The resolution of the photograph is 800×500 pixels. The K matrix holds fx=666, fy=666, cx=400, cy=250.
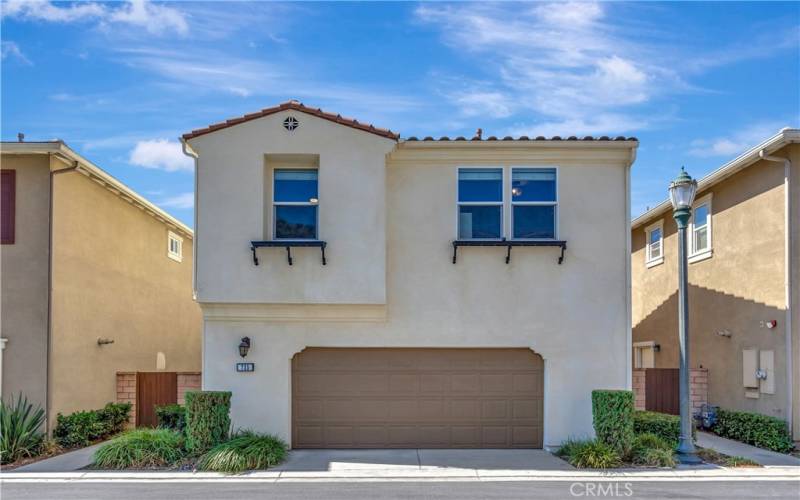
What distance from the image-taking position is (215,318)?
12609mm

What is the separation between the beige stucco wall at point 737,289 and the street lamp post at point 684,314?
3.00m

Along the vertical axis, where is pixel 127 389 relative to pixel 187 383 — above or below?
below

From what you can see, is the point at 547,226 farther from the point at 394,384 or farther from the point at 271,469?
the point at 271,469

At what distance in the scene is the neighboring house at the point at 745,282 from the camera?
508 inches

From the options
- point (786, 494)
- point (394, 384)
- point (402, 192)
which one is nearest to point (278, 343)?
point (394, 384)

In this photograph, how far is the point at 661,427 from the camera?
41.1 feet

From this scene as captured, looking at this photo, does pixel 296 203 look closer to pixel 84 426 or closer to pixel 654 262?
pixel 84 426

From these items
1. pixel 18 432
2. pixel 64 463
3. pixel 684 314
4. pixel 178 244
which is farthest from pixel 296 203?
pixel 178 244

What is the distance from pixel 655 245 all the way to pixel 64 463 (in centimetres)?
1607

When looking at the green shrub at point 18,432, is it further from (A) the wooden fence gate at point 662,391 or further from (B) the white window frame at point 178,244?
(A) the wooden fence gate at point 662,391

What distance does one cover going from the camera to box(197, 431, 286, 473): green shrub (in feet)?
35.1

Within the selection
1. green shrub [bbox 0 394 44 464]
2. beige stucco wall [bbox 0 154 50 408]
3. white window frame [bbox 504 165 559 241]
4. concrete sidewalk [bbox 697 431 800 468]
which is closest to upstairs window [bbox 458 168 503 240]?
white window frame [bbox 504 165 559 241]

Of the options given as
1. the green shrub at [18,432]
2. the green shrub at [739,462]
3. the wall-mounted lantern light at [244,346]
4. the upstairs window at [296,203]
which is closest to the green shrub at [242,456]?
the wall-mounted lantern light at [244,346]

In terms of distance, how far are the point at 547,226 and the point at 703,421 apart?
20.3ft
